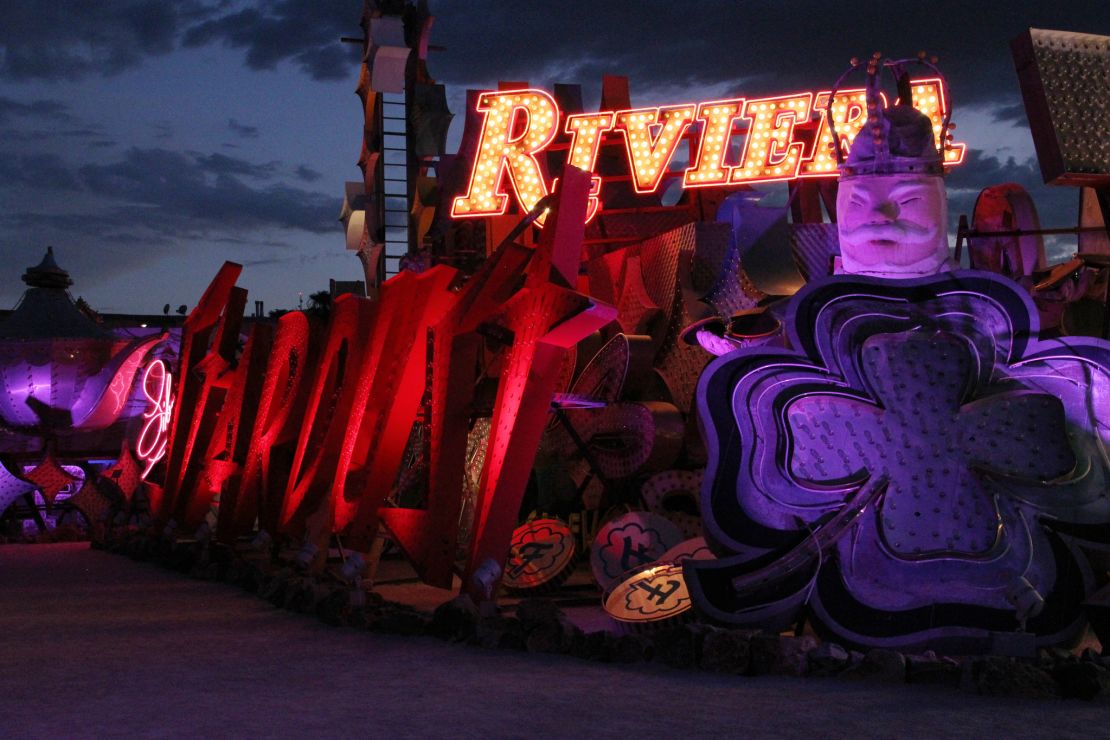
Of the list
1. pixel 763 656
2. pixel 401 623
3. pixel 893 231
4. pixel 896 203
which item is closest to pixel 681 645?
pixel 763 656

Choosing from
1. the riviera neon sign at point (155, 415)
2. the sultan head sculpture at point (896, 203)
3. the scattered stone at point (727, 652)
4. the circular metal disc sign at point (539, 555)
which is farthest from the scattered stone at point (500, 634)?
the riviera neon sign at point (155, 415)

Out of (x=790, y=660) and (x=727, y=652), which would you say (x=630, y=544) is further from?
(x=790, y=660)

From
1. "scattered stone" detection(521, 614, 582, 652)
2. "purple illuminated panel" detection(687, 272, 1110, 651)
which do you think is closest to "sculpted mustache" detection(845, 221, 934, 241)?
"purple illuminated panel" detection(687, 272, 1110, 651)

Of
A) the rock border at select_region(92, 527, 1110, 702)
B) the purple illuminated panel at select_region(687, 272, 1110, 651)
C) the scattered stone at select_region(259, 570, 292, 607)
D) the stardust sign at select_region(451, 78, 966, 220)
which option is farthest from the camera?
the stardust sign at select_region(451, 78, 966, 220)

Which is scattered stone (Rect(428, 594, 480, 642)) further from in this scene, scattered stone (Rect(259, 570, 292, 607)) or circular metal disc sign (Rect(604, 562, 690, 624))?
scattered stone (Rect(259, 570, 292, 607))

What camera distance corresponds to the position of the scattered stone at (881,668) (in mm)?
6707

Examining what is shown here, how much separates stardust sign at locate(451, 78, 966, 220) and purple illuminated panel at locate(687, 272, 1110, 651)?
8.40m

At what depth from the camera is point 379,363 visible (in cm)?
1180

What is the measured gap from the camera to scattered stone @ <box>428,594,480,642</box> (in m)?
8.47

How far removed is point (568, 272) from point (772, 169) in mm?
7584

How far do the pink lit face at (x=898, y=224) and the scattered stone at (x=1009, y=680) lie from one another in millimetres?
2664

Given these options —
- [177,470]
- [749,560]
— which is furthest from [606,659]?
[177,470]

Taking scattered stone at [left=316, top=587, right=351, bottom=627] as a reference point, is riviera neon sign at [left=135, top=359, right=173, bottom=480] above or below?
above

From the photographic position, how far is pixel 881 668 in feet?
22.1
